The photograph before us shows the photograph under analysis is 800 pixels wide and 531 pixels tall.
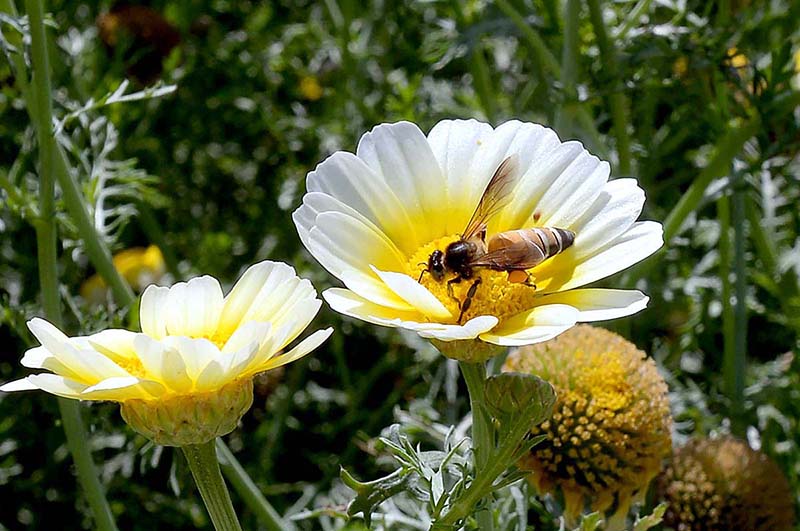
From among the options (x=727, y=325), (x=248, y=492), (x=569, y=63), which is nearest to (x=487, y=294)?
(x=248, y=492)

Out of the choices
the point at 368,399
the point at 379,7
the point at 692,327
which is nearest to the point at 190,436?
the point at 692,327

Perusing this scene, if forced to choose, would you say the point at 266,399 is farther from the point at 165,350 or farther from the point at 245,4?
the point at 165,350

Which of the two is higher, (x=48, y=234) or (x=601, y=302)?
(x=601, y=302)

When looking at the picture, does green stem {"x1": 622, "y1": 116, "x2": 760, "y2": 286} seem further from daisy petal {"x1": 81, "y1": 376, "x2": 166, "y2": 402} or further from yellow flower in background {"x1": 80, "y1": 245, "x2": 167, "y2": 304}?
yellow flower in background {"x1": 80, "y1": 245, "x2": 167, "y2": 304}

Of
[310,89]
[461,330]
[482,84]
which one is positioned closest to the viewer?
[461,330]

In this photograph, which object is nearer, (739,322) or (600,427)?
(600,427)

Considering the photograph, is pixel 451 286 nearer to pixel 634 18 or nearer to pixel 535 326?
pixel 535 326
